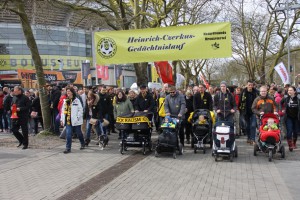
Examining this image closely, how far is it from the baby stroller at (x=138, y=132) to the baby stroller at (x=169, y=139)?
1.52 ft

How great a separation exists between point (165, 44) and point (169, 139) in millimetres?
3471

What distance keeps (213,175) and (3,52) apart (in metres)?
66.6

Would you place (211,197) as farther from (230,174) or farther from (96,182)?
(96,182)

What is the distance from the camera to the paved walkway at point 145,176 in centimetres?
632

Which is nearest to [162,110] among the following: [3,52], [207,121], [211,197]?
[207,121]

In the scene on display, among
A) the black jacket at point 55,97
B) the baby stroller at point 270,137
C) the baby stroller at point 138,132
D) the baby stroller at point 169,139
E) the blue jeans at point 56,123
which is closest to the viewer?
the baby stroller at point 270,137

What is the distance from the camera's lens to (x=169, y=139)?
30.9 ft

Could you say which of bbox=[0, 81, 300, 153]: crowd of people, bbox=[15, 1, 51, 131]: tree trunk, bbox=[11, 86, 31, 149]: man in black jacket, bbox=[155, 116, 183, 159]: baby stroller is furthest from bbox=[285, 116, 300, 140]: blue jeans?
bbox=[15, 1, 51, 131]: tree trunk

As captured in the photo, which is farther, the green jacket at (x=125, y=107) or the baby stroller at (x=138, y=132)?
the green jacket at (x=125, y=107)

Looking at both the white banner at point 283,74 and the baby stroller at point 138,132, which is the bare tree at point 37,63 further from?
the white banner at point 283,74

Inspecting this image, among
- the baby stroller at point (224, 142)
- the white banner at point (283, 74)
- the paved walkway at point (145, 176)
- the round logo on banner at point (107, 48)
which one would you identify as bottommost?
the paved walkway at point (145, 176)

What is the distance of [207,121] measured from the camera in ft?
33.5

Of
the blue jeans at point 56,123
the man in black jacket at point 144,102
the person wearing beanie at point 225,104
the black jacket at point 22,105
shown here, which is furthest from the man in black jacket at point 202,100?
the blue jeans at point 56,123

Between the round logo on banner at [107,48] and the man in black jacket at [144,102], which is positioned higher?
the round logo on banner at [107,48]
